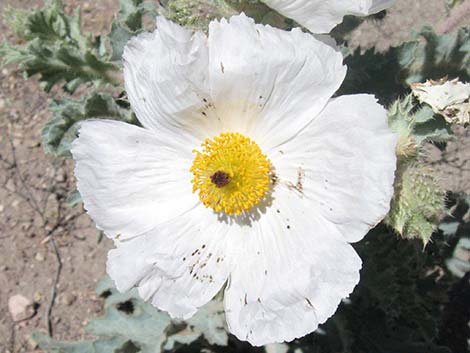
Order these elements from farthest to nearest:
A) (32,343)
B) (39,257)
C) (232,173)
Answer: (39,257) < (32,343) < (232,173)

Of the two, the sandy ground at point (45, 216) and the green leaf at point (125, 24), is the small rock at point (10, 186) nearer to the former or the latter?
the sandy ground at point (45, 216)

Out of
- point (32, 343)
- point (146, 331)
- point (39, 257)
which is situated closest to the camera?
point (146, 331)

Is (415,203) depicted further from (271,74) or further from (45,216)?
(45,216)

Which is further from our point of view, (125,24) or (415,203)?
(125,24)

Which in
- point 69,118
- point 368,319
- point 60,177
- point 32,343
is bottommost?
point 32,343

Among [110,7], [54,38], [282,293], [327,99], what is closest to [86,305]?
[54,38]

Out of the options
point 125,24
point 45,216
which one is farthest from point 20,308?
point 125,24
